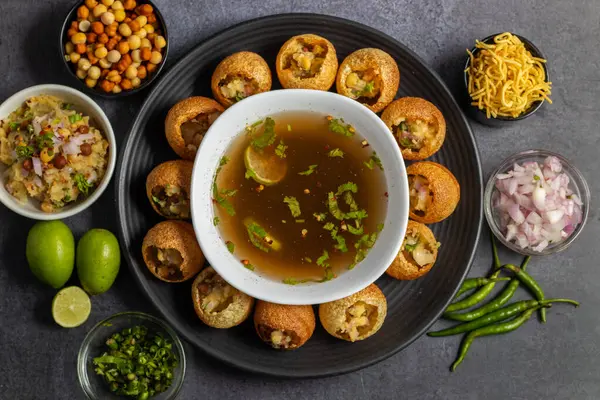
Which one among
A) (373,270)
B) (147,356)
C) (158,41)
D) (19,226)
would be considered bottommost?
(147,356)

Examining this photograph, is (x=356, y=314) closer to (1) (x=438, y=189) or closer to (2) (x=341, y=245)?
(2) (x=341, y=245)

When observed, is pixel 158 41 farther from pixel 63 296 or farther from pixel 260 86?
pixel 63 296

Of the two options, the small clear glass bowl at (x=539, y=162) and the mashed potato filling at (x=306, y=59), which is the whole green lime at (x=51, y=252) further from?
the small clear glass bowl at (x=539, y=162)

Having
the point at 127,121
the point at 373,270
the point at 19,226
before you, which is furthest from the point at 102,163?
the point at 373,270

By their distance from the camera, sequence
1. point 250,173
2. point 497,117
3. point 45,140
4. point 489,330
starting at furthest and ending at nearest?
point 489,330 → point 497,117 → point 250,173 → point 45,140

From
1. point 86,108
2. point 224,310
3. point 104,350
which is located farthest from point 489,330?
point 86,108

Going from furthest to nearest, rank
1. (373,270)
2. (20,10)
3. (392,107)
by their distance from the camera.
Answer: (20,10) → (392,107) → (373,270)
